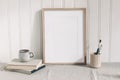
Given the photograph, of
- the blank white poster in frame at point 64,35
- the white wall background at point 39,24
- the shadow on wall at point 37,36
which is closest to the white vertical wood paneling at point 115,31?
the white wall background at point 39,24

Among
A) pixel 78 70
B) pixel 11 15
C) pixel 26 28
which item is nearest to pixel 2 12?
pixel 11 15

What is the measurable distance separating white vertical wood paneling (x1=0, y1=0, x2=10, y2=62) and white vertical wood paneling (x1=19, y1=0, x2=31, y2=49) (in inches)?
4.6

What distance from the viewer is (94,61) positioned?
1.72 meters

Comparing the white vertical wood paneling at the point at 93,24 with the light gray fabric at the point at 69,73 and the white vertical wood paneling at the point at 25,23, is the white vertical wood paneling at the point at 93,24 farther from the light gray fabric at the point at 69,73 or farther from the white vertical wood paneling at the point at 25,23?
the white vertical wood paneling at the point at 25,23

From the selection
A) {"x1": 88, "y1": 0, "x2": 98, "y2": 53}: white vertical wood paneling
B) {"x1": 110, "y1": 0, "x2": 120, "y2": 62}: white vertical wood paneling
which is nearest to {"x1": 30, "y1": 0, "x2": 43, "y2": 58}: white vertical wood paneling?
{"x1": 88, "y1": 0, "x2": 98, "y2": 53}: white vertical wood paneling

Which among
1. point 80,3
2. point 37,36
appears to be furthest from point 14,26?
point 80,3

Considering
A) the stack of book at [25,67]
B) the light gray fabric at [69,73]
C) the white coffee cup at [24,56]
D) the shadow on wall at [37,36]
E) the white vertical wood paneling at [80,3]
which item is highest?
the white vertical wood paneling at [80,3]

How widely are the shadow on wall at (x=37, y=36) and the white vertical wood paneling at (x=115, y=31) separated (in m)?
0.57

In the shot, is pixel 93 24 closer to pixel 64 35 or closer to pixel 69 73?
pixel 64 35

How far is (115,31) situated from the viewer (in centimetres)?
184

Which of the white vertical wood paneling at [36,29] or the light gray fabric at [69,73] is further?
the white vertical wood paneling at [36,29]

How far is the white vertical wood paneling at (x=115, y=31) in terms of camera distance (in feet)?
5.97

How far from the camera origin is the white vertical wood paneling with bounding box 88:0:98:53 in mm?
1822

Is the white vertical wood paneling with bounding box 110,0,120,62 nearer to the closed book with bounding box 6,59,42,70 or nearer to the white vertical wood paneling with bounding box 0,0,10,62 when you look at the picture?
the closed book with bounding box 6,59,42,70
